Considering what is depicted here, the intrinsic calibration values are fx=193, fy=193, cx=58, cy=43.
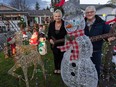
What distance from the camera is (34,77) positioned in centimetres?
471

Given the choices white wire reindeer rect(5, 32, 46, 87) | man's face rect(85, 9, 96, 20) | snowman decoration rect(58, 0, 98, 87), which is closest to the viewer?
snowman decoration rect(58, 0, 98, 87)

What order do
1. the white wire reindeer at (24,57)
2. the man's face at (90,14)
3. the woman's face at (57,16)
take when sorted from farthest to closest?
1. the woman's face at (57,16)
2. the white wire reindeer at (24,57)
3. the man's face at (90,14)

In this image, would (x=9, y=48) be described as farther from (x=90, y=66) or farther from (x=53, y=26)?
(x=90, y=66)

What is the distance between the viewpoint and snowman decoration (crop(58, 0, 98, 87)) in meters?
2.87

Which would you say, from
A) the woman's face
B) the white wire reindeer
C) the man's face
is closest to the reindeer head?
the man's face

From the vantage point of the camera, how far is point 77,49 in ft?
9.44

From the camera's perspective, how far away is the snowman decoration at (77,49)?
2867 millimetres

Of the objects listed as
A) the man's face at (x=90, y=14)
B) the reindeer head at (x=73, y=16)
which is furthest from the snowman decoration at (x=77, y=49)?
the man's face at (x=90, y=14)

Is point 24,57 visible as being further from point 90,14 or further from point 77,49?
point 90,14

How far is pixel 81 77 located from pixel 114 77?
206 cm

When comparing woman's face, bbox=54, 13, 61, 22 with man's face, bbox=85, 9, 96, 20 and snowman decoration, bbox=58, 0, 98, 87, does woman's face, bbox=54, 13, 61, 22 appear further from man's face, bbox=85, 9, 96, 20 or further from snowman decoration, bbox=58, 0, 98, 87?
snowman decoration, bbox=58, 0, 98, 87

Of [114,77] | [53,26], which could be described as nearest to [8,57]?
[53,26]

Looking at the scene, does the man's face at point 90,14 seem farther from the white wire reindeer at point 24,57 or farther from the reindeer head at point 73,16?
the white wire reindeer at point 24,57

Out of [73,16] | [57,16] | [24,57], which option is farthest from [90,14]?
[24,57]
